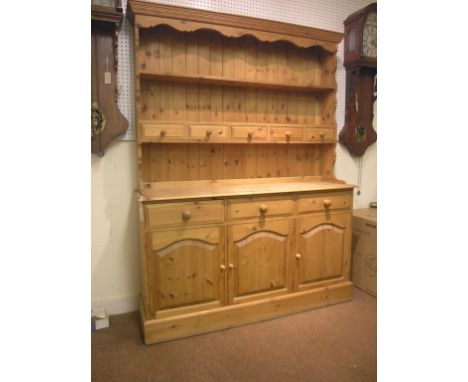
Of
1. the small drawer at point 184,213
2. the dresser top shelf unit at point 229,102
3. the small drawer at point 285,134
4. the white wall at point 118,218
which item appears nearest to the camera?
the small drawer at point 184,213

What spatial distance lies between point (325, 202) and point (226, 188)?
756 millimetres

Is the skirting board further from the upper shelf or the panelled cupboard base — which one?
the upper shelf

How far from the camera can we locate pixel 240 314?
229 cm

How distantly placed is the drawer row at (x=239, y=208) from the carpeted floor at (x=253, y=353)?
30.4 inches

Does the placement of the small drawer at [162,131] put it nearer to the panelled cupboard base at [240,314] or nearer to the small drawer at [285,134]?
the small drawer at [285,134]

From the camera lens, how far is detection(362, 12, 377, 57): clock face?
275 centimetres

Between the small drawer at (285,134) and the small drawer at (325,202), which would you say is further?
the small drawer at (285,134)

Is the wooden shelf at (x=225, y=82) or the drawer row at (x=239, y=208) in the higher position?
the wooden shelf at (x=225, y=82)

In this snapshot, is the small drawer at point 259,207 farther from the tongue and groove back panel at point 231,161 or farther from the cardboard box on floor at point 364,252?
the cardboard box on floor at point 364,252

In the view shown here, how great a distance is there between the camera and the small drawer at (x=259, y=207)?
2227 mm

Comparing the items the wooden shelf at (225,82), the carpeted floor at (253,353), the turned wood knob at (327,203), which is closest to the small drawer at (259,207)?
the turned wood knob at (327,203)

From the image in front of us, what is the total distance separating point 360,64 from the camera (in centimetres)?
282

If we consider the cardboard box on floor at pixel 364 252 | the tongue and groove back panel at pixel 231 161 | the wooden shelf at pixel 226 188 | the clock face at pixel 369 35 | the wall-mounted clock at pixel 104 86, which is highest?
the clock face at pixel 369 35

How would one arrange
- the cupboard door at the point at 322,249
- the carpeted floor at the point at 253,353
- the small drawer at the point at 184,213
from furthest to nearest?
the cupboard door at the point at 322,249 < the small drawer at the point at 184,213 < the carpeted floor at the point at 253,353
